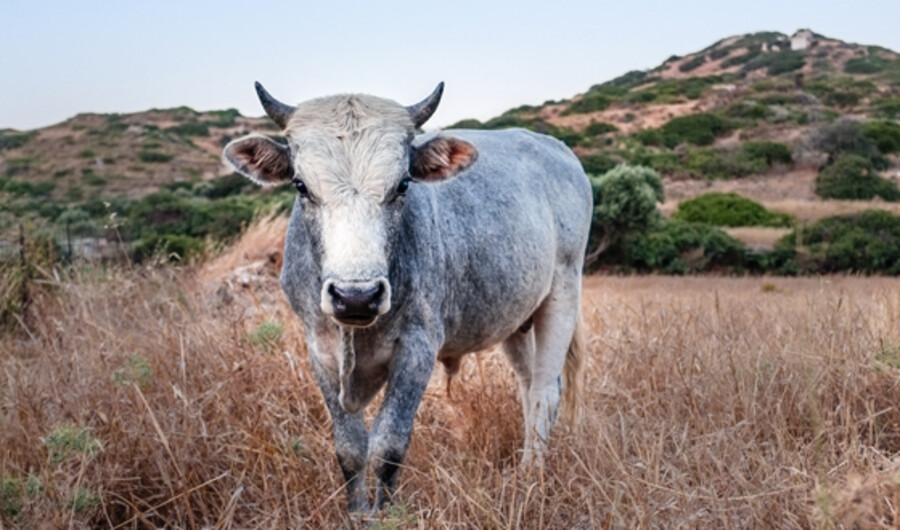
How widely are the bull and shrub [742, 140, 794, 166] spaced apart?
98.5 feet

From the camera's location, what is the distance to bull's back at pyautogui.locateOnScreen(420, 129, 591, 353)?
3.99 metres

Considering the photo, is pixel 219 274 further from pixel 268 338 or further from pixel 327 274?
pixel 327 274

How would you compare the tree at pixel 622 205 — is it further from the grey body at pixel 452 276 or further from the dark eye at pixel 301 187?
the dark eye at pixel 301 187

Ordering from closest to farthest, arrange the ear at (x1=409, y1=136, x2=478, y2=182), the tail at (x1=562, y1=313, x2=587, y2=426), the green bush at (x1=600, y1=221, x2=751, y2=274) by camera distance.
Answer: the ear at (x1=409, y1=136, x2=478, y2=182), the tail at (x1=562, y1=313, x2=587, y2=426), the green bush at (x1=600, y1=221, x2=751, y2=274)

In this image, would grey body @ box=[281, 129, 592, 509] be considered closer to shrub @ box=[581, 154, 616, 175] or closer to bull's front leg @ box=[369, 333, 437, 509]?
bull's front leg @ box=[369, 333, 437, 509]

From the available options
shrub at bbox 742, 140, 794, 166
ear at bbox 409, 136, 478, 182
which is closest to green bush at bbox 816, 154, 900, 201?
shrub at bbox 742, 140, 794, 166

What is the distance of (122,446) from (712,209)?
22.5 m

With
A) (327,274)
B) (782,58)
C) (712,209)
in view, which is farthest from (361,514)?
(782,58)

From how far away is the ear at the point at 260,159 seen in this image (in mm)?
3414

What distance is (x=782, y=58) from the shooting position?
167 ft

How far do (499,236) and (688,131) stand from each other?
34.8 meters

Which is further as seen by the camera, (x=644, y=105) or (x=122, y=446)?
(x=644, y=105)

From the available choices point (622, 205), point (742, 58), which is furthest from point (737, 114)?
point (622, 205)

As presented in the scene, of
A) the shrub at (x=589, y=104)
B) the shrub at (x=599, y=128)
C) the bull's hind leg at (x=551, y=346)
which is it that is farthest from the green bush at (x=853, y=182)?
the bull's hind leg at (x=551, y=346)
